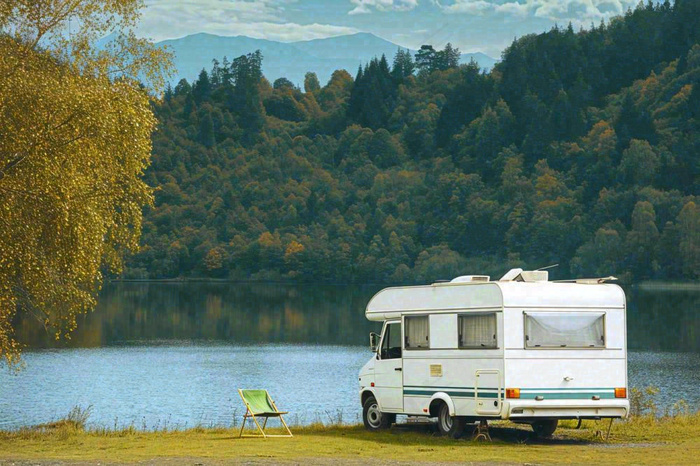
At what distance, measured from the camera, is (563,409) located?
17.7m

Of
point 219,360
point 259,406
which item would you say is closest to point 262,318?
point 219,360

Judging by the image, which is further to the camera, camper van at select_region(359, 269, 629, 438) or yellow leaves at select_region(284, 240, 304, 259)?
yellow leaves at select_region(284, 240, 304, 259)

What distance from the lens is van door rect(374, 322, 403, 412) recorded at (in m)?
19.6

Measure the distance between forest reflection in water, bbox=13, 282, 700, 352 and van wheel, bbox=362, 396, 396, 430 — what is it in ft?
142

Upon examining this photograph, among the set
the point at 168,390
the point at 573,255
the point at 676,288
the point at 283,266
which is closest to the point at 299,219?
the point at 283,266

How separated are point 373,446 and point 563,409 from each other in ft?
10.4

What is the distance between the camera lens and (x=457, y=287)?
18.5 meters

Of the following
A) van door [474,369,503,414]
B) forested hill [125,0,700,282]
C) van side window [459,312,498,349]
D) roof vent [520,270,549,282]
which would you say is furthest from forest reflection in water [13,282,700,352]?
van door [474,369,503,414]

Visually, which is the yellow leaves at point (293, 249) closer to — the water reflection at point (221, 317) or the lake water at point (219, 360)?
the water reflection at point (221, 317)

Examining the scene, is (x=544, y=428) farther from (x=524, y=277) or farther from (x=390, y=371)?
(x=390, y=371)

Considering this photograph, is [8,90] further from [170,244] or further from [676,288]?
[170,244]

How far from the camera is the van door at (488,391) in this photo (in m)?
17.5

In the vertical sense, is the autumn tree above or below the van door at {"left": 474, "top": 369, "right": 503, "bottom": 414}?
above

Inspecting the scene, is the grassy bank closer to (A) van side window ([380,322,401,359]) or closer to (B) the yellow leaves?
(A) van side window ([380,322,401,359])
